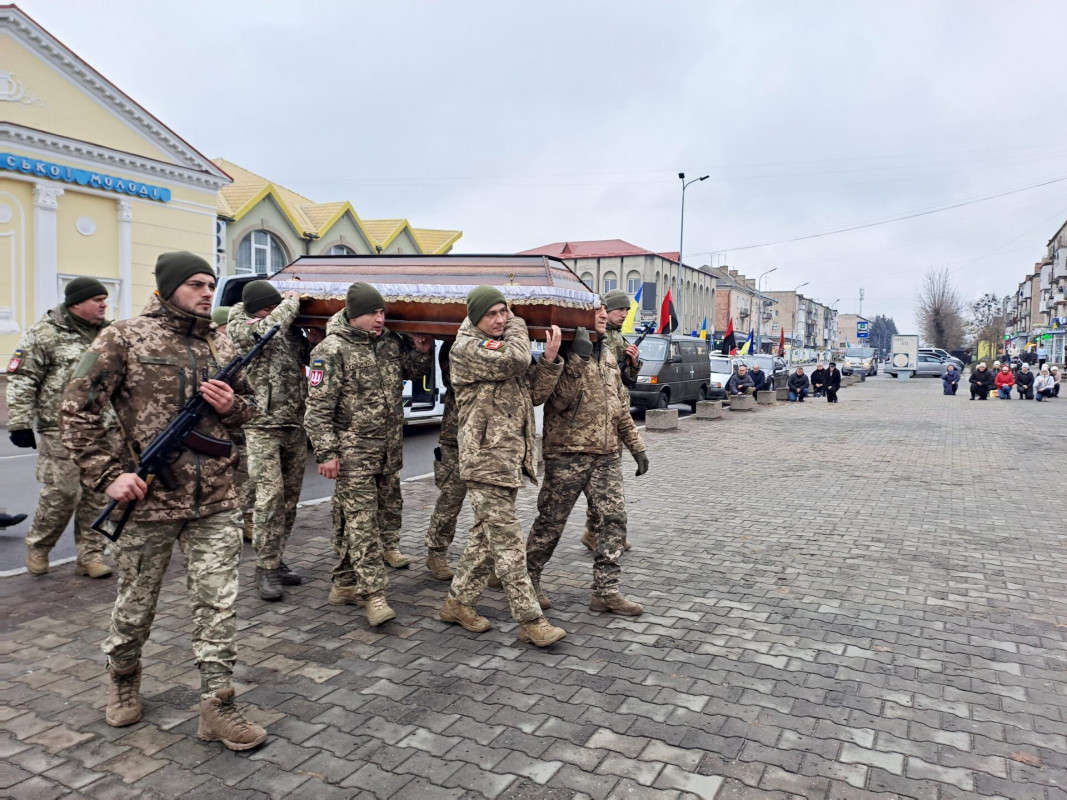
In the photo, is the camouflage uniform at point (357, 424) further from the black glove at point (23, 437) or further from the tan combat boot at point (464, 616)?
the black glove at point (23, 437)

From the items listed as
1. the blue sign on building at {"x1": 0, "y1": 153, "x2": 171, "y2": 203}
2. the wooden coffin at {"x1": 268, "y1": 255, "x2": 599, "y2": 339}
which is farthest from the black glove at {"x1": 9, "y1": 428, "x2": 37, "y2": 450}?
the blue sign on building at {"x1": 0, "y1": 153, "x2": 171, "y2": 203}

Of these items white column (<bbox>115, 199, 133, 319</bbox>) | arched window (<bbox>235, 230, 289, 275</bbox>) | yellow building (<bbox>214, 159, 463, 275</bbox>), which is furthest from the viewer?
arched window (<bbox>235, 230, 289, 275</bbox>)

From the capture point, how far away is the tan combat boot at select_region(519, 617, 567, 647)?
4.19 metres

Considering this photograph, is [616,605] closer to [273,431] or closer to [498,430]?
[498,430]

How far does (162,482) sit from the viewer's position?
3.22 metres

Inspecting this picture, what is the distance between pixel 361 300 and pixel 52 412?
7.72 ft

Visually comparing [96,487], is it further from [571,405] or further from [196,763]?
[571,405]

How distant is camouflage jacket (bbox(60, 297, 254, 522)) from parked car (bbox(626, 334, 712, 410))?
13.1m

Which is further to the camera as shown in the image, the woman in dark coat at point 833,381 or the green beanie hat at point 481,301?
the woman in dark coat at point 833,381

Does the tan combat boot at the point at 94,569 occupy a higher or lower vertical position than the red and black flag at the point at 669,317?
lower

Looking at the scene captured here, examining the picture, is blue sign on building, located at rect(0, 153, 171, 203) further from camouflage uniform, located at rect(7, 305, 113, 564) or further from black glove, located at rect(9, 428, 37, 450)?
black glove, located at rect(9, 428, 37, 450)

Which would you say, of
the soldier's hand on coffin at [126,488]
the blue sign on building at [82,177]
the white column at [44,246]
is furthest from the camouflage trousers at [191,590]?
the blue sign on building at [82,177]

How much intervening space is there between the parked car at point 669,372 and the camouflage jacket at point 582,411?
11.3 m

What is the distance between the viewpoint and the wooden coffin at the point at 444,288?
4.72m
